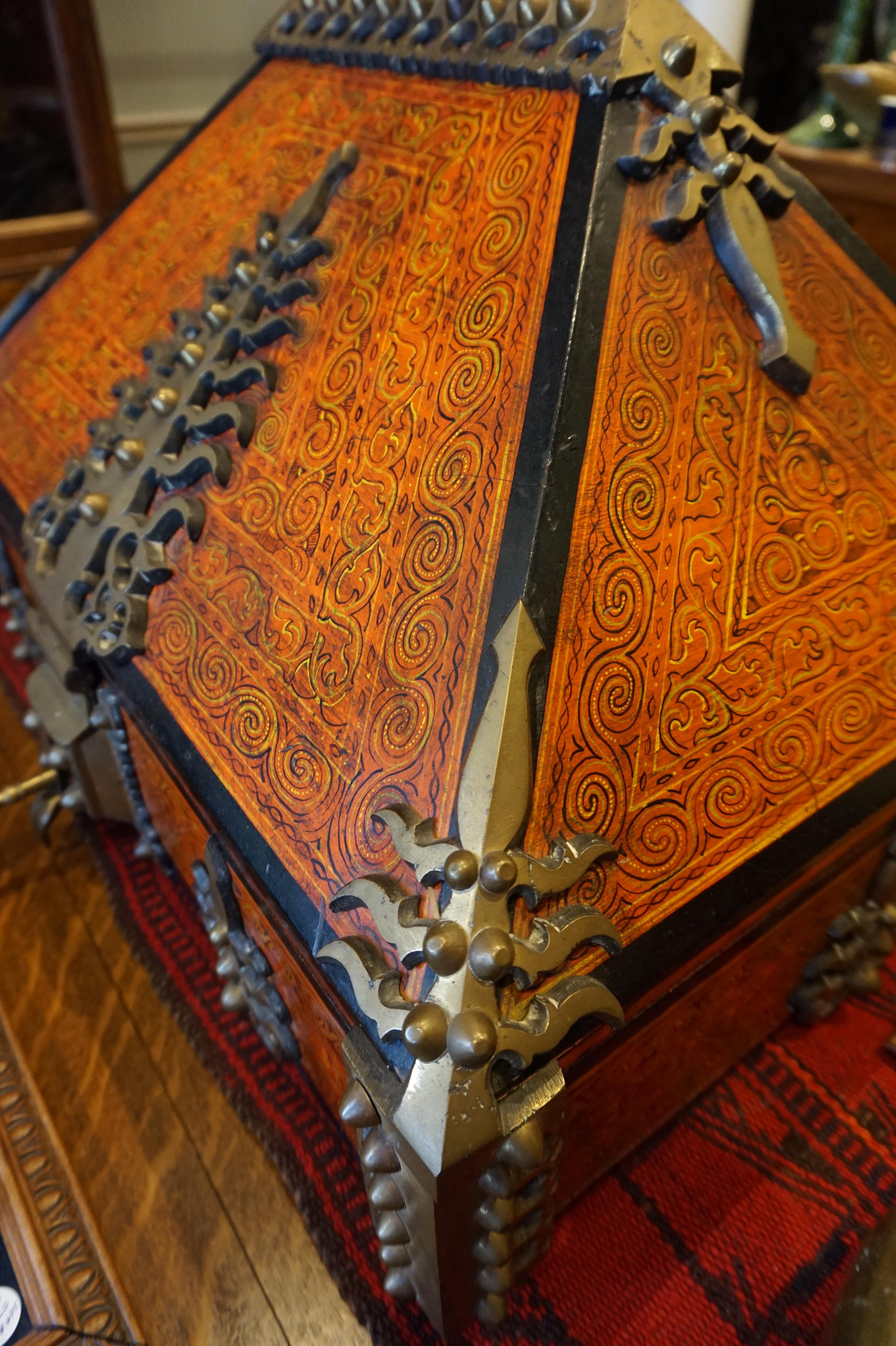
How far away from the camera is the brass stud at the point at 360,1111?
648mm

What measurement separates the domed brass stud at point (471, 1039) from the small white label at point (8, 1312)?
617 mm

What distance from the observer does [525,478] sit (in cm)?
73

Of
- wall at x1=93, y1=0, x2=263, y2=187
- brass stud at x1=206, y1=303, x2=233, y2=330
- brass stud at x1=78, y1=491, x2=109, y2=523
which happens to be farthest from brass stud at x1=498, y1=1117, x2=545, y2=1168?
wall at x1=93, y1=0, x2=263, y2=187

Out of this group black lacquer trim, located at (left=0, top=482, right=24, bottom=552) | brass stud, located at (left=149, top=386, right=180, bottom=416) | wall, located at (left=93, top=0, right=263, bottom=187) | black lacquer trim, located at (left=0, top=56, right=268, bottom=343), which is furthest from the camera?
wall, located at (left=93, top=0, right=263, bottom=187)

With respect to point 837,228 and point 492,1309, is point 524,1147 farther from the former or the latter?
point 837,228

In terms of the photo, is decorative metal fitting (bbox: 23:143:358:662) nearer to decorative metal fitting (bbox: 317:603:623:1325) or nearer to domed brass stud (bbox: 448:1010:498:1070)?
decorative metal fitting (bbox: 317:603:623:1325)

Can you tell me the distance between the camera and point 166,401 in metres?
1.11

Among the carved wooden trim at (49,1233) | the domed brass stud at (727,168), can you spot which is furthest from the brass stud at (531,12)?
the carved wooden trim at (49,1233)

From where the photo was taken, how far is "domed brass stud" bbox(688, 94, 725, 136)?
84 centimetres

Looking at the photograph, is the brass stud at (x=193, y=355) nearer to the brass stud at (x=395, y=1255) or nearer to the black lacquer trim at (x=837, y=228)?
the black lacquer trim at (x=837, y=228)

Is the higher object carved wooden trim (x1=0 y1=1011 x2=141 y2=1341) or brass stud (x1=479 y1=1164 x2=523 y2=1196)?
brass stud (x1=479 y1=1164 x2=523 y2=1196)

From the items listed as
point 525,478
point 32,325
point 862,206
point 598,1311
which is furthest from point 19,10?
point 598,1311

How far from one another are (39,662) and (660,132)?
1252 mm

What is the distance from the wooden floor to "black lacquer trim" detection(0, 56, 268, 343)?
3.23ft
